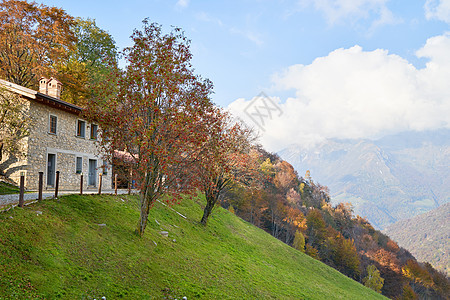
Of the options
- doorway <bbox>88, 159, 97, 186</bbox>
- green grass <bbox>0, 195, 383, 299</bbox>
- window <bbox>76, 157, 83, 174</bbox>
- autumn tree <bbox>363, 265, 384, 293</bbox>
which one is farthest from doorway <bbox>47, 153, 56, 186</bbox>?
autumn tree <bbox>363, 265, 384, 293</bbox>

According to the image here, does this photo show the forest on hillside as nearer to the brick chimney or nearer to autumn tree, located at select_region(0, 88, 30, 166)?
the brick chimney

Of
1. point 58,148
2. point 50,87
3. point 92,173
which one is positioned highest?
point 50,87

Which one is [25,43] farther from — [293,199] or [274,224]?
[293,199]

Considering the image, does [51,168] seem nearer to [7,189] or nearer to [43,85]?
[7,189]

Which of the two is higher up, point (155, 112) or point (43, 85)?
point (43, 85)

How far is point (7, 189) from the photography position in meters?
19.7

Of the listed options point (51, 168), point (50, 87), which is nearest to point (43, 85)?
point (50, 87)

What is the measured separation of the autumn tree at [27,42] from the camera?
30719 millimetres

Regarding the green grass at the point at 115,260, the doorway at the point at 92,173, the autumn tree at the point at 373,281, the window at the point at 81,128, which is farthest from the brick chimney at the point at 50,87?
the autumn tree at the point at 373,281

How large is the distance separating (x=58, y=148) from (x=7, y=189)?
19.2 ft

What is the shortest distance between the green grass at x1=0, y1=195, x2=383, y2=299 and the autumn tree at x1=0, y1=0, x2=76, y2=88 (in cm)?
1910

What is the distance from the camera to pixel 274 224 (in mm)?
77062

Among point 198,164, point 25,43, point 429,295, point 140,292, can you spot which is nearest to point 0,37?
point 25,43

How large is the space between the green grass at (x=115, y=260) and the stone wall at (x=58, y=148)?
20.1ft
